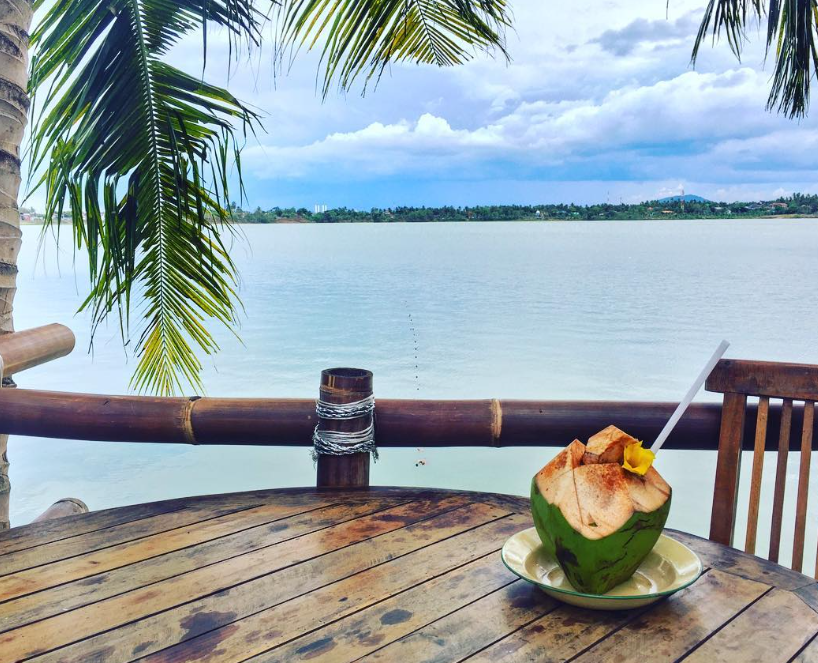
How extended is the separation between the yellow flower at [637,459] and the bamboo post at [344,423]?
0.65m

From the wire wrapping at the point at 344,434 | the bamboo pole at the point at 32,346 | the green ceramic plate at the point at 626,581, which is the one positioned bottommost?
the green ceramic plate at the point at 626,581

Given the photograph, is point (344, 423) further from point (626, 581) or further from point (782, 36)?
point (782, 36)

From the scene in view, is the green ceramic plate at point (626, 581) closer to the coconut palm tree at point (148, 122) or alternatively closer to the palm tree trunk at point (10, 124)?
the coconut palm tree at point (148, 122)

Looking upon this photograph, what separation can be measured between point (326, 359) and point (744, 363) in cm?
949

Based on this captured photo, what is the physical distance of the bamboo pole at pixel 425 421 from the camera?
1.54 meters

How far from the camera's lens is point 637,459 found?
34.1 inches

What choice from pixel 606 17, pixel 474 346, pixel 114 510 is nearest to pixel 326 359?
pixel 474 346

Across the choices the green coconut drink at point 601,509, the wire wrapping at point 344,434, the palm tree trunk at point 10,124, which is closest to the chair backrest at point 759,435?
the green coconut drink at point 601,509

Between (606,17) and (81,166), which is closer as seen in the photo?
(81,166)

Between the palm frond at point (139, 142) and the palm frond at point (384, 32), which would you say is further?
the palm frond at point (384, 32)

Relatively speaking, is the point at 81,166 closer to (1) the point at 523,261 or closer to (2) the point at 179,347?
(2) the point at 179,347

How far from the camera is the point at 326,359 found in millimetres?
10648

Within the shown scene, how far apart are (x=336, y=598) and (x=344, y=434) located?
0.53 m

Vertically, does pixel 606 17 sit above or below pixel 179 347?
above
